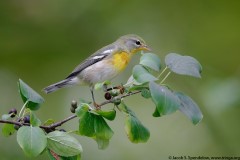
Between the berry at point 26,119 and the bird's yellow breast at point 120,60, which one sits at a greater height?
the berry at point 26,119

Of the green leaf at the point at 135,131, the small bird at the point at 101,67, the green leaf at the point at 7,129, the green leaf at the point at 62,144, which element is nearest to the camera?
the green leaf at the point at 62,144

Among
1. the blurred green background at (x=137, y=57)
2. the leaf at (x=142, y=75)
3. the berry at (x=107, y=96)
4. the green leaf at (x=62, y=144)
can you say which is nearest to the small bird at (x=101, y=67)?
the blurred green background at (x=137, y=57)

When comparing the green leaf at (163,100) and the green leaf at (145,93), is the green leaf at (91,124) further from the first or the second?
the green leaf at (163,100)

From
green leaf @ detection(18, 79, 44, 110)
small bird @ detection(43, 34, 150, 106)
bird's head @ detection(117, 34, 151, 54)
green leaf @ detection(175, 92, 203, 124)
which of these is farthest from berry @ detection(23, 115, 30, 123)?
bird's head @ detection(117, 34, 151, 54)

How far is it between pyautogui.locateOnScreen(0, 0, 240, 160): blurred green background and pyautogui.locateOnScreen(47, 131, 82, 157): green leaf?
106 inches

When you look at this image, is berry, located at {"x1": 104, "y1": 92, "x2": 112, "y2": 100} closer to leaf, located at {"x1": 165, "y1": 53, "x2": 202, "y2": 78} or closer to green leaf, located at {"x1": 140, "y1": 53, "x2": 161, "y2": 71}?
green leaf, located at {"x1": 140, "y1": 53, "x2": 161, "y2": 71}

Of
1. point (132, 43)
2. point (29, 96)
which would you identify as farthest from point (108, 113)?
point (132, 43)

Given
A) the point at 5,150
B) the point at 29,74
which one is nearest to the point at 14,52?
the point at 29,74

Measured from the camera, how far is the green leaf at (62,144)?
263cm

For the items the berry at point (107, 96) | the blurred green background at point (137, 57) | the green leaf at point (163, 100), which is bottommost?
the blurred green background at point (137, 57)

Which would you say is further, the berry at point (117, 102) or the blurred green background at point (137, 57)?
the blurred green background at point (137, 57)

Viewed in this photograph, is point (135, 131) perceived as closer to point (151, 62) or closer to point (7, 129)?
point (151, 62)

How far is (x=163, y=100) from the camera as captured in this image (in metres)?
2.40

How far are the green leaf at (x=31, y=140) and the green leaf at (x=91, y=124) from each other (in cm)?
25
